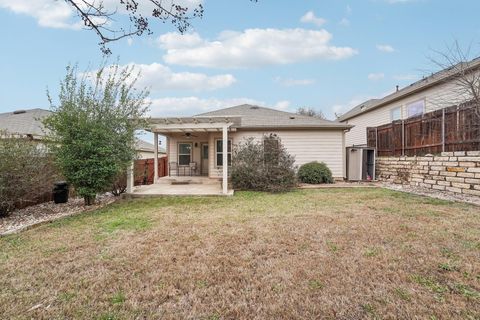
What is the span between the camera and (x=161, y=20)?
3.10m

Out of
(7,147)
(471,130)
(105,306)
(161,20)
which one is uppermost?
(161,20)

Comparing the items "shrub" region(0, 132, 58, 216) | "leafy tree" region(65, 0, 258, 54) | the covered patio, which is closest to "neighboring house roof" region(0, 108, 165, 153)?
the covered patio

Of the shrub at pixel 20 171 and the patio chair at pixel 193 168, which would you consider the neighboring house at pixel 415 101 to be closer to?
the patio chair at pixel 193 168

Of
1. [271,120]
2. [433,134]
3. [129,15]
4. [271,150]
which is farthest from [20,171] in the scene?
[433,134]

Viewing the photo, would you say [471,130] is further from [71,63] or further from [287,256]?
[71,63]

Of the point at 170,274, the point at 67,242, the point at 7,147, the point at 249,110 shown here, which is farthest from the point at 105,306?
the point at 249,110

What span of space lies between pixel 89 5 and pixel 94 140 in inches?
224

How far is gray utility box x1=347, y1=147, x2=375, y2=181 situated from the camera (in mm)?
13719

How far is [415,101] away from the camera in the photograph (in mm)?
14484

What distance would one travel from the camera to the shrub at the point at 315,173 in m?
12.8

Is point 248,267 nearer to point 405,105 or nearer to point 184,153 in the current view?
point 184,153

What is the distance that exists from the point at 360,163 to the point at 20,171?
1351cm

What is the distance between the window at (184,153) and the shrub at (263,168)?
4132mm

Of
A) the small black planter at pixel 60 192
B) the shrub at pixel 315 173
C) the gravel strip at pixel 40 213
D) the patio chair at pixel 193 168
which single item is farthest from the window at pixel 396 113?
the small black planter at pixel 60 192
